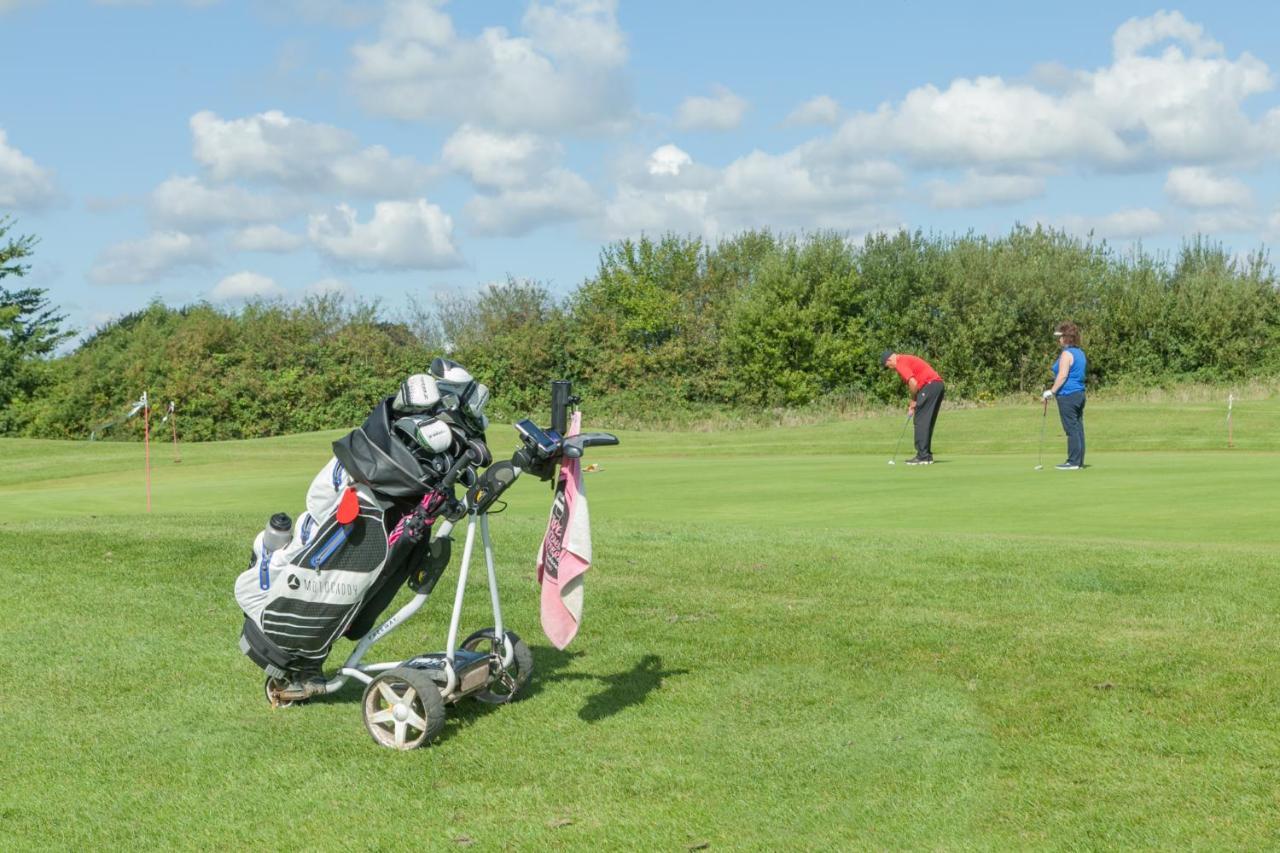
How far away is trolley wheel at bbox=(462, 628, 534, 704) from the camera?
5.96m

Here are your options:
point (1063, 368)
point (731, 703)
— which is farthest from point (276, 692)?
point (1063, 368)

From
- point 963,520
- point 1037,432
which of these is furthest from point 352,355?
point 963,520

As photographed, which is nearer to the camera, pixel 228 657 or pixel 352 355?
pixel 228 657

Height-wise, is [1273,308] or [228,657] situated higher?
[1273,308]

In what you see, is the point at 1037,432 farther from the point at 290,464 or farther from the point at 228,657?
the point at 228,657

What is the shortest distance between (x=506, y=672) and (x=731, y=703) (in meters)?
1.08

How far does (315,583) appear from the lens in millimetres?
5730

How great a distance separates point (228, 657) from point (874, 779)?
371cm

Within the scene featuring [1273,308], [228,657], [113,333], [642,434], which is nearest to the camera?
[228,657]

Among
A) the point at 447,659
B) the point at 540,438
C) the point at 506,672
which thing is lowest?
the point at 506,672

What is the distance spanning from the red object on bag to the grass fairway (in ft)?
3.14

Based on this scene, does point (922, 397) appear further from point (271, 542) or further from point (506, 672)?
point (271, 542)

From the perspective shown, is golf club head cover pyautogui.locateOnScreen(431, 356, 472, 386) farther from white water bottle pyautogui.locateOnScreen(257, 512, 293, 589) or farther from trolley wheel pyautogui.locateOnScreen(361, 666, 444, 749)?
trolley wheel pyautogui.locateOnScreen(361, 666, 444, 749)

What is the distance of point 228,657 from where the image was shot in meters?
6.88
